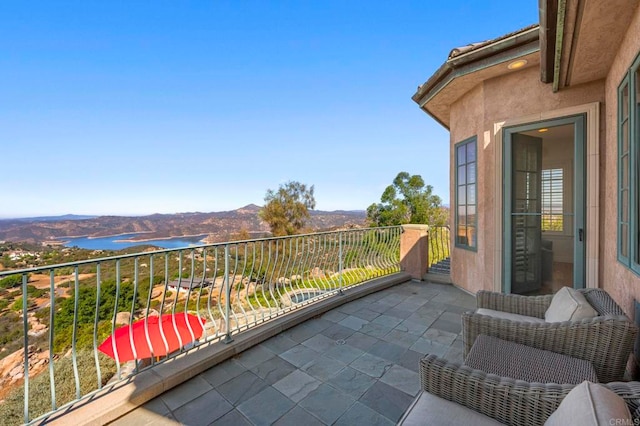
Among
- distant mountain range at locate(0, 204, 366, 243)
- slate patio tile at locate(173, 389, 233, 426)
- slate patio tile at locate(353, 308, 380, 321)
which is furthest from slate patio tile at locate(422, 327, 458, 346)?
distant mountain range at locate(0, 204, 366, 243)

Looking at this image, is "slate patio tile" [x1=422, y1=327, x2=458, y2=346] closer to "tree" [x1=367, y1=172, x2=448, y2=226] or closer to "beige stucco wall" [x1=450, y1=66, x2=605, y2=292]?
"beige stucco wall" [x1=450, y1=66, x2=605, y2=292]

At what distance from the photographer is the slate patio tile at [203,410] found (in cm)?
178

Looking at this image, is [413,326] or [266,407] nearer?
[266,407]

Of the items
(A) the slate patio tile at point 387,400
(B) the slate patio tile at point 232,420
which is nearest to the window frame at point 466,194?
(A) the slate patio tile at point 387,400

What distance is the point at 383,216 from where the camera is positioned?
17281 mm

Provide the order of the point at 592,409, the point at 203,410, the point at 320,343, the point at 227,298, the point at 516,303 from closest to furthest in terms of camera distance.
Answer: the point at 592,409 < the point at 203,410 < the point at 516,303 < the point at 227,298 < the point at 320,343

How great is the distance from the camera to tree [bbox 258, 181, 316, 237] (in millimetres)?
20062

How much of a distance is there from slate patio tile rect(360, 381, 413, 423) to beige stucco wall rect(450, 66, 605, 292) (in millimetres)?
2693

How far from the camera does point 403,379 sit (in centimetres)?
216

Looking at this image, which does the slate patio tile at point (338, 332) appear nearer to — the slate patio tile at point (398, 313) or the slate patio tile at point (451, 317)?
the slate patio tile at point (398, 313)

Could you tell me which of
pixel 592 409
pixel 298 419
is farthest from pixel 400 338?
pixel 592 409

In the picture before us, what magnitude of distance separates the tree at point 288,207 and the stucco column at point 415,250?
14689 millimetres

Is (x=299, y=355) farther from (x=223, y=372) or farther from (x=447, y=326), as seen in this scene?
(x=447, y=326)

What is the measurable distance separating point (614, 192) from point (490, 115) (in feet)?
6.17
